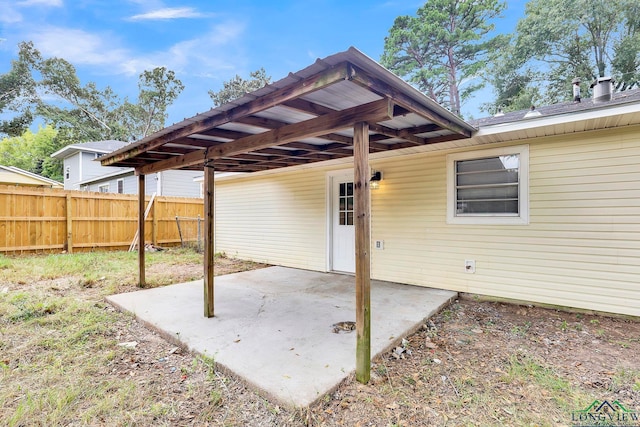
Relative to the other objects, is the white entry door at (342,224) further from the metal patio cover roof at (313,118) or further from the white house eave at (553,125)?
the white house eave at (553,125)

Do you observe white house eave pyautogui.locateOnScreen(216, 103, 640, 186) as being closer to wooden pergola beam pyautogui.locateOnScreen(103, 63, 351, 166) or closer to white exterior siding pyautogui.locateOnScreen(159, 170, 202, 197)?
wooden pergola beam pyautogui.locateOnScreen(103, 63, 351, 166)

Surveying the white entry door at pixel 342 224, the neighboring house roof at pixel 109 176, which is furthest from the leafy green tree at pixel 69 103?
the white entry door at pixel 342 224

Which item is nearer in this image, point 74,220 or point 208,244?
point 208,244

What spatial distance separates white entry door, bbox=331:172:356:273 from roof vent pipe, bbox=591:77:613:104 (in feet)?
12.3

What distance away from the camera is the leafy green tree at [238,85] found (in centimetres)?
2164

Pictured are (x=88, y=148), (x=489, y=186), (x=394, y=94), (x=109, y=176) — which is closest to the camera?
(x=394, y=94)

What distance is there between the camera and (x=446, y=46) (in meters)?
15.4

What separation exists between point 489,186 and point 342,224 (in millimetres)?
2712

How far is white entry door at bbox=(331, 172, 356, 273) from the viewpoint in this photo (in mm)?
6031

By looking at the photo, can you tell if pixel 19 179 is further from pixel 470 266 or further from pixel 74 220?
pixel 470 266

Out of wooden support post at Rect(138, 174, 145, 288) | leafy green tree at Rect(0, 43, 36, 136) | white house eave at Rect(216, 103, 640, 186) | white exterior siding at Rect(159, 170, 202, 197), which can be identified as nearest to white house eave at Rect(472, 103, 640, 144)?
white house eave at Rect(216, 103, 640, 186)

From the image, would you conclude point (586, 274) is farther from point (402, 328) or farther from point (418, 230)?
point (402, 328)

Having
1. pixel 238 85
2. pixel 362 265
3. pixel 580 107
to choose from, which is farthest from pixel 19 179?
pixel 580 107

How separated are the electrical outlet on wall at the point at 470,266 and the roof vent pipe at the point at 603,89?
269 cm
